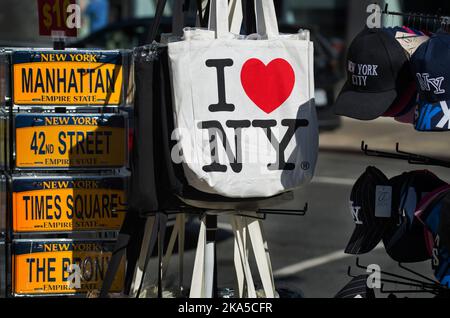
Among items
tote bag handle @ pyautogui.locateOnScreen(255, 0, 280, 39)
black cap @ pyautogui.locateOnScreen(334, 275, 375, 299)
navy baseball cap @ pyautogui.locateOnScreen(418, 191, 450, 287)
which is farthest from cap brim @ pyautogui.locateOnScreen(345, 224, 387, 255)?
tote bag handle @ pyautogui.locateOnScreen(255, 0, 280, 39)

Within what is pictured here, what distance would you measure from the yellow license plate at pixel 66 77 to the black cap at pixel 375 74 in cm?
128

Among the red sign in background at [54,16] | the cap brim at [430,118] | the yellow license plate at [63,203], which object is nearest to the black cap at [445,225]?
the cap brim at [430,118]

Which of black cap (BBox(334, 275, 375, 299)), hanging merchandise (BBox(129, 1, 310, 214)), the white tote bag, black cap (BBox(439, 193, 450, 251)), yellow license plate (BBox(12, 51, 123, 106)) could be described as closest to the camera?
black cap (BBox(439, 193, 450, 251))

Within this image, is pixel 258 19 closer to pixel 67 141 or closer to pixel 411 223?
pixel 411 223

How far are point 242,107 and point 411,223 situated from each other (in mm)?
856

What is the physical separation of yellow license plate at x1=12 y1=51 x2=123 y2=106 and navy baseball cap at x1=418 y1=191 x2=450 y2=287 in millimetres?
1742

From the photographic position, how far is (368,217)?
12.5 ft

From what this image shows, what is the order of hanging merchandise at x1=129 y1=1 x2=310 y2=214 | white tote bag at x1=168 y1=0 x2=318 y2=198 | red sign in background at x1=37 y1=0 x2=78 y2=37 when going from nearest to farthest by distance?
1. white tote bag at x1=168 y1=0 x2=318 y2=198
2. hanging merchandise at x1=129 y1=1 x2=310 y2=214
3. red sign in background at x1=37 y1=0 x2=78 y2=37

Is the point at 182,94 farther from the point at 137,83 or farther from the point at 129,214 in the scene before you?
the point at 129,214

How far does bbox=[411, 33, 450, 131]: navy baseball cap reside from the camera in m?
3.36

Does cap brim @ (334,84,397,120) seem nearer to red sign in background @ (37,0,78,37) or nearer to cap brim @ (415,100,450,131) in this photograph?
cap brim @ (415,100,450,131)

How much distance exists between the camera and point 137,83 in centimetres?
374

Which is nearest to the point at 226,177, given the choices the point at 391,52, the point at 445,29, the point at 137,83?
the point at 137,83

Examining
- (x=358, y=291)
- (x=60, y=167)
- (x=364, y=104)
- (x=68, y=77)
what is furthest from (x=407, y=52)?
(x=60, y=167)
